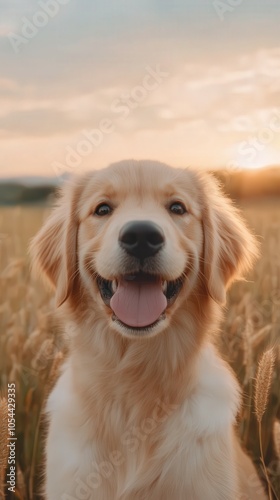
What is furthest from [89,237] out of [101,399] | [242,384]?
[242,384]

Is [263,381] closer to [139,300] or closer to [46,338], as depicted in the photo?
[139,300]

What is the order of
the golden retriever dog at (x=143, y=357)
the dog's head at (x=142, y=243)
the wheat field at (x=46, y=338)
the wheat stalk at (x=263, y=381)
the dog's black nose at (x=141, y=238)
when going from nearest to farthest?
1. the dog's black nose at (x=141, y=238)
2. the dog's head at (x=142, y=243)
3. the golden retriever dog at (x=143, y=357)
4. the wheat stalk at (x=263, y=381)
5. the wheat field at (x=46, y=338)

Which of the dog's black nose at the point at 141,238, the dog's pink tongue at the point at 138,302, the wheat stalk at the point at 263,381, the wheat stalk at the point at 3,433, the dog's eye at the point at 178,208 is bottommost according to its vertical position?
the wheat stalk at the point at 3,433

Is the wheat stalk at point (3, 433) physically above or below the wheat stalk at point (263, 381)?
below

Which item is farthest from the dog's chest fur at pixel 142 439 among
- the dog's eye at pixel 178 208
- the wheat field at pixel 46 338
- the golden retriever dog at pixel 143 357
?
the dog's eye at pixel 178 208

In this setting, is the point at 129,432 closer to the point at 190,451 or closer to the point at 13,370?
the point at 190,451

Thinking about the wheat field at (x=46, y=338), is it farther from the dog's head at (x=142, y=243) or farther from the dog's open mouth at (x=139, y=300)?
the dog's open mouth at (x=139, y=300)

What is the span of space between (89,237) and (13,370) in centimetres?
89

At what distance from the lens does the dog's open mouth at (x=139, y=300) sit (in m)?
2.40

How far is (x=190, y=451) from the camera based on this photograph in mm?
2469

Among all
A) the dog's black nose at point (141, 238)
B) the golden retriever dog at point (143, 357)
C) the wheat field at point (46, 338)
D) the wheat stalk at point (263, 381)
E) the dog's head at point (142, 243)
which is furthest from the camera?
the wheat field at point (46, 338)

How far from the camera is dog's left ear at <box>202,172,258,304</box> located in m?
2.58

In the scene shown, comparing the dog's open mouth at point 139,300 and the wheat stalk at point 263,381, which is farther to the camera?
the wheat stalk at point 263,381

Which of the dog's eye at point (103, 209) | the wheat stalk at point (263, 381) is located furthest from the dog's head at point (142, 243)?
the wheat stalk at point (263, 381)
